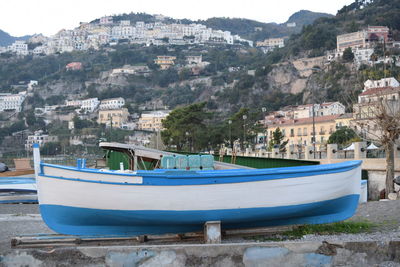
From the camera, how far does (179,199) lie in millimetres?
9766

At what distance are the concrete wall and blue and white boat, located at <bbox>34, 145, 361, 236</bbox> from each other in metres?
1.47

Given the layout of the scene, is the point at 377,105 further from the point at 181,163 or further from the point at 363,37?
the point at 363,37

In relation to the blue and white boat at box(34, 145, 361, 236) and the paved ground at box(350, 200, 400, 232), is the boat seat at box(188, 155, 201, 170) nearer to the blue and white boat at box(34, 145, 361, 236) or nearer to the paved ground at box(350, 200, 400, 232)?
the blue and white boat at box(34, 145, 361, 236)

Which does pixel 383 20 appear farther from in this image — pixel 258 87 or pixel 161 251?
pixel 161 251

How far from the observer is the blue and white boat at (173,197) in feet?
31.9

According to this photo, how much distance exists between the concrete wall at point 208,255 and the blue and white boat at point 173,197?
1470 mm

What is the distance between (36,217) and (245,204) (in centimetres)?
691

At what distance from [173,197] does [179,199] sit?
0.10 meters

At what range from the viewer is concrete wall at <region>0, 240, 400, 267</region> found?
8.34 metres

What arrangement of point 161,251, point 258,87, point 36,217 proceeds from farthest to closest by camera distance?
point 258,87 → point 36,217 → point 161,251

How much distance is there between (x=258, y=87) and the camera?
17862 cm

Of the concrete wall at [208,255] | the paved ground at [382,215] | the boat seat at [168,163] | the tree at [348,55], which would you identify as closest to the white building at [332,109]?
the tree at [348,55]

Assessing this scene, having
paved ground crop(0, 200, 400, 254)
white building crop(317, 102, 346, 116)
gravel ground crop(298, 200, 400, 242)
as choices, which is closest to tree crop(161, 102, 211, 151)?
white building crop(317, 102, 346, 116)

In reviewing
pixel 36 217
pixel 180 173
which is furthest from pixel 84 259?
pixel 36 217
